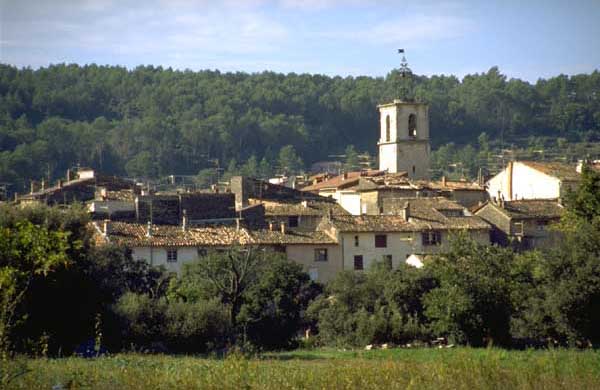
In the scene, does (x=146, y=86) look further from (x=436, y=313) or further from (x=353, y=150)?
(x=436, y=313)

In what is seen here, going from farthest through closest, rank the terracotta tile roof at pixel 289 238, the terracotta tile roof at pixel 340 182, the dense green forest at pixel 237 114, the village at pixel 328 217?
the dense green forest at pixel 237 114, the terracotta tile roof at pixel 340 182, the terracotta tile roof at pixel 289 238, the village at pixel 328 217

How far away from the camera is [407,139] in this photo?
73.2 meters

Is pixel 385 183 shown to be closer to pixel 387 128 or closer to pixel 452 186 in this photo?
pixel 452 186

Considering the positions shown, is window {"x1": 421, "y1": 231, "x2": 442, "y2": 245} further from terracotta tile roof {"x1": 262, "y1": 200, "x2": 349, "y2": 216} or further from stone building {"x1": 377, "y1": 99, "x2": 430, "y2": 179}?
stone building {"x1": 377, "y1": 99, "x2": 430, "y2": 179}

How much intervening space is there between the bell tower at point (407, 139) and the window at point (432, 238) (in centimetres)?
2378

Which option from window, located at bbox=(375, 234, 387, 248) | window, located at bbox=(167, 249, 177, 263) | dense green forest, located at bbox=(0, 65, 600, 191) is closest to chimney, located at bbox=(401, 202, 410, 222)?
window, located at bbox=(375, 234, 387, 248)

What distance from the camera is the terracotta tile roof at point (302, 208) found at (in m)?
52.6

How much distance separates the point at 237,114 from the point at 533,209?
3230 inches

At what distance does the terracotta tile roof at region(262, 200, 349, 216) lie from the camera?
5256 centimetres

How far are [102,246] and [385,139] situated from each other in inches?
1426

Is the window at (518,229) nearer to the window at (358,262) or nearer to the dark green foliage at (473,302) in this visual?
the window at (358,262)

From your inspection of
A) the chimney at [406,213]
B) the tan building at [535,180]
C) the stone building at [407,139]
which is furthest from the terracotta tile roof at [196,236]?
the stone building at [407,139]

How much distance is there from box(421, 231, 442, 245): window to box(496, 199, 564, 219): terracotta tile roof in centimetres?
493

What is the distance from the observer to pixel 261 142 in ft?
420
